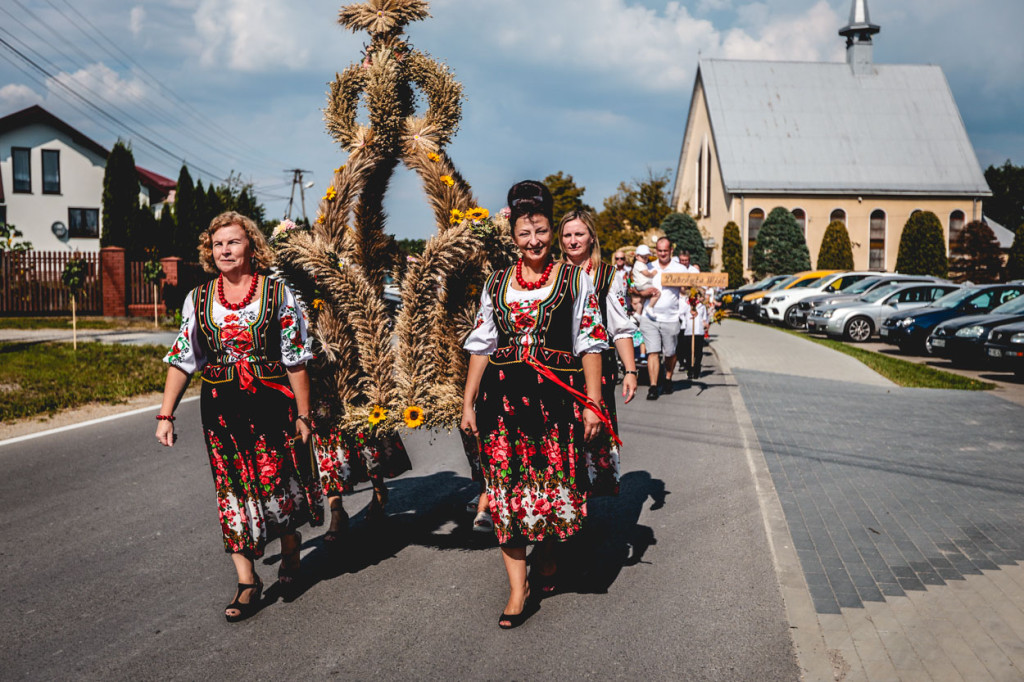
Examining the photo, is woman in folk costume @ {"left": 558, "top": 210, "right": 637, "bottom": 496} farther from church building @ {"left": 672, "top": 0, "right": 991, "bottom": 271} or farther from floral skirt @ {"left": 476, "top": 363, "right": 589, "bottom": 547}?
church building @ {"left": 672, "top": 0, "right": 991, "bottom": 271}

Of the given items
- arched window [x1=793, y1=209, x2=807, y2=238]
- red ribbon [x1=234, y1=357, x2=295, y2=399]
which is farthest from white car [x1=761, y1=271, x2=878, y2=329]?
red ribbon [x1=234, y1=357, x2=295, y2=399]

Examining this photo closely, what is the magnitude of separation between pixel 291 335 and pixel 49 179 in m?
47.9

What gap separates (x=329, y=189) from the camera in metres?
5.38

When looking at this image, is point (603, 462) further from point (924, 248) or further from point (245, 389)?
point (924, 248)

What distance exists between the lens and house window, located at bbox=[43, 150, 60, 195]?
1802 inches

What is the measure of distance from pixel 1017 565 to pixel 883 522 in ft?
3.23

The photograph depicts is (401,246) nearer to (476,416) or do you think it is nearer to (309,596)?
Answer: (476,416)

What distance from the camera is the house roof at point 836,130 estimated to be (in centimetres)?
5241

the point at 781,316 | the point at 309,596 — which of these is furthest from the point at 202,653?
the point at 781,316

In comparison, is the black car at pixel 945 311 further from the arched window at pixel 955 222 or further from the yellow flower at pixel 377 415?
the arched window at pixel 955 222

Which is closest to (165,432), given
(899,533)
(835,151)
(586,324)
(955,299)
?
(586,324)

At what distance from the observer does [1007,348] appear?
1491 cm

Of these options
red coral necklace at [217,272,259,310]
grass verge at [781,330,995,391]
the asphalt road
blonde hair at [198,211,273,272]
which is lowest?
the asphalt road

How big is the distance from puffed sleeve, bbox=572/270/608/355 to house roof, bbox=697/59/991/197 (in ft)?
161
